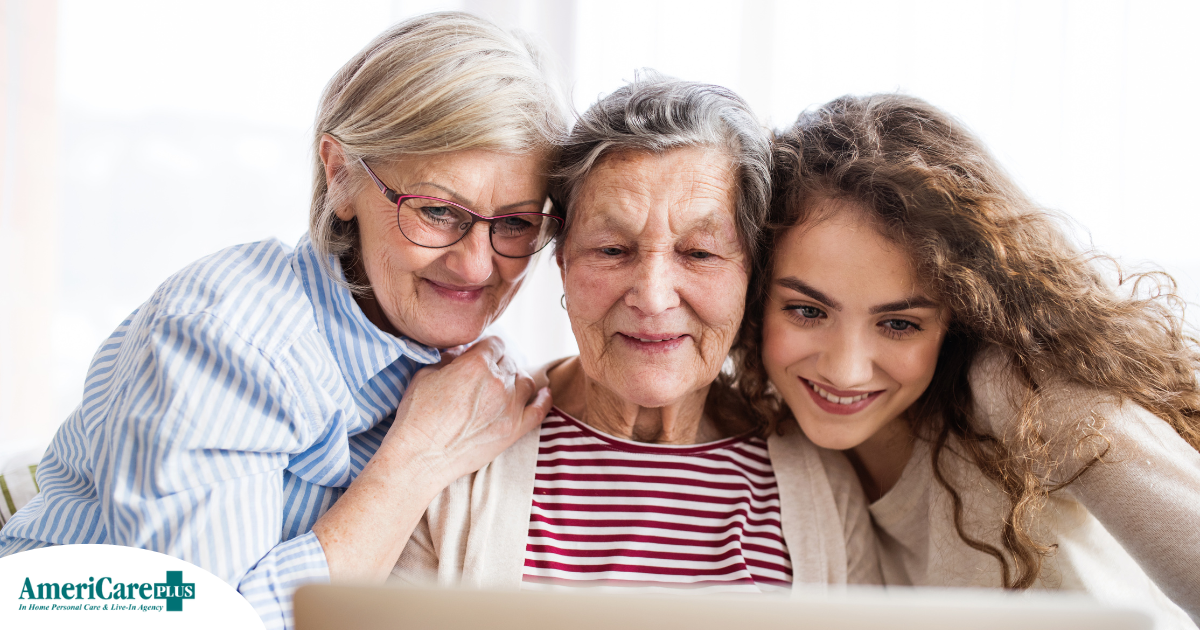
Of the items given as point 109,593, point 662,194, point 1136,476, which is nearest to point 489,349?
point 662,194

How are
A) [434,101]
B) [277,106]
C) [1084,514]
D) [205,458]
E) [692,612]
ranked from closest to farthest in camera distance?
1. [692,612]
2. [205,458]
3. [434,101]
4. [1084,514]
5. [277,106]

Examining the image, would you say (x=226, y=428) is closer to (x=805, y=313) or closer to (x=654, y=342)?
(x=654, y=342)

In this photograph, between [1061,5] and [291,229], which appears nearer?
[1061,5]

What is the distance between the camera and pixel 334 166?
1.40 m

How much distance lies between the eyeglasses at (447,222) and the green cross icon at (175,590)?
2.10 ft

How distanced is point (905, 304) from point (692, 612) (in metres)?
0.88

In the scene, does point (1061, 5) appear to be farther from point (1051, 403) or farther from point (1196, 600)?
point (1196, 600)

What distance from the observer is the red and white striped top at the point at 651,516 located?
1.38 meters

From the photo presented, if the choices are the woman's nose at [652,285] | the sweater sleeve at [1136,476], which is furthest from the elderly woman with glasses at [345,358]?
the sweater sleeve at [1136,476]

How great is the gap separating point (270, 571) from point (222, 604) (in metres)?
0.12

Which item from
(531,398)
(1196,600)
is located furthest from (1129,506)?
(531,398)

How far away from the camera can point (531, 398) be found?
64.1 inches

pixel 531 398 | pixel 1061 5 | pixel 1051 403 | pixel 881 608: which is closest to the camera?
pixel 881 608

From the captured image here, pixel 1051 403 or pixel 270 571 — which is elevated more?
pixel 1051 403
